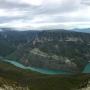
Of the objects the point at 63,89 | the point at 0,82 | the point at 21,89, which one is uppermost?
the point at 0,82

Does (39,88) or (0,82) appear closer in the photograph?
(0,82)

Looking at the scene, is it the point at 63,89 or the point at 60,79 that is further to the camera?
the point at 60,79

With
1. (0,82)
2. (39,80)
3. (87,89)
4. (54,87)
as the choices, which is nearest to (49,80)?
(39,80)

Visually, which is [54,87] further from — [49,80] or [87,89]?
[87,89]

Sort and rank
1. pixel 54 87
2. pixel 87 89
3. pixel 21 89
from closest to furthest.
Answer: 1. pixel 21 89
2. pixel 87 89
3. pixel 54 87

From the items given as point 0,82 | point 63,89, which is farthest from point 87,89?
point 0,82

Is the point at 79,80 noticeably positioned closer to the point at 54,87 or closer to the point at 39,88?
the point at 54,87

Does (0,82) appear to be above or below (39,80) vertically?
above

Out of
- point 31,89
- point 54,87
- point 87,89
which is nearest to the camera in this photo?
point 87,89

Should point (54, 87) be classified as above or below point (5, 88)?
below
